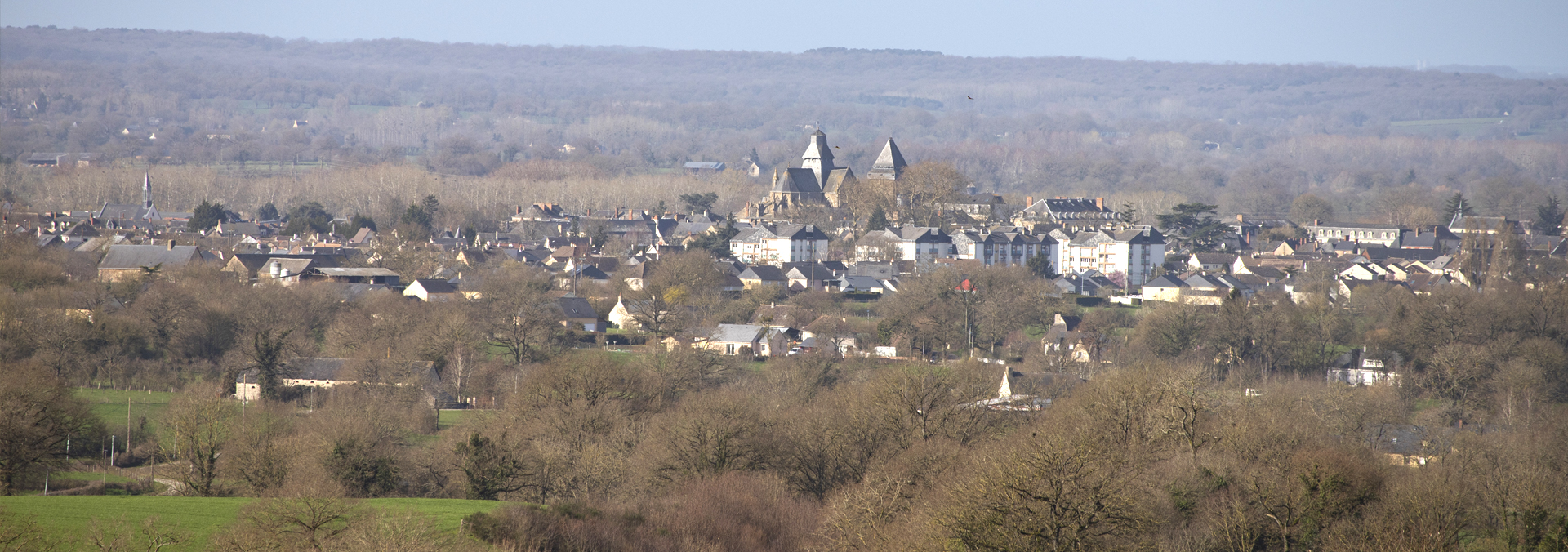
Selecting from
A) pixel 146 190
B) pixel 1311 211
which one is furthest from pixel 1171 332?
pixel 146 190

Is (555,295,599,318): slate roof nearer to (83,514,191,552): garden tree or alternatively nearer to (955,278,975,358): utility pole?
(955,278,975,358): utility pole

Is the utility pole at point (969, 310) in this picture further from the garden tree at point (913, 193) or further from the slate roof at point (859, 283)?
the garden tree at point (913, 193)

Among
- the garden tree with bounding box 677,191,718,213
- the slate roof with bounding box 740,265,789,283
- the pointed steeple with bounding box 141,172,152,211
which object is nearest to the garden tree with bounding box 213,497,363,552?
the slate roof with bounding box 740,265,789,283

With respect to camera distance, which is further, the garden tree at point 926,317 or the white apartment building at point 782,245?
the white apartment building at point 782,245

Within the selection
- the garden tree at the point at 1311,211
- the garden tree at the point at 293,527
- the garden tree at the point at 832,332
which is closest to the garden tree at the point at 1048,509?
the garden tree at the point at 293,527

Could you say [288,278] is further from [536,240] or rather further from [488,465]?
[488,465]

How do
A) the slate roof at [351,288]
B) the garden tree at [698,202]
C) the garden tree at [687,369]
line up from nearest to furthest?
the garden tree at [687,369]
the slate roof at [351,288]
the garden tree at [698,202]

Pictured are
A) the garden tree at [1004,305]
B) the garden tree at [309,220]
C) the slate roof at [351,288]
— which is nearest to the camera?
the garden tree at [1004,305]
